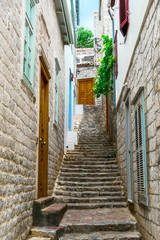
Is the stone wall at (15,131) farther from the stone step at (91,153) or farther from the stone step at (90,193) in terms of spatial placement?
the stone step at (91,153)

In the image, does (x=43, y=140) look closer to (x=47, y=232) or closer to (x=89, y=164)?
(x=47, y=232)

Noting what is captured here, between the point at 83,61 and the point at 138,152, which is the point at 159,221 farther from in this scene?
the point at 83,61

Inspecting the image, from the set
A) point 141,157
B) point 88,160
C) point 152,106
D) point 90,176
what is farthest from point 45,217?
point 88,160

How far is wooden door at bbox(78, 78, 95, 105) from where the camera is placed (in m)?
21.3

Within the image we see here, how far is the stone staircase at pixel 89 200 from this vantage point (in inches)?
180

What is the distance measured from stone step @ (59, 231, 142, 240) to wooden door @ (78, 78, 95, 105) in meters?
16.7

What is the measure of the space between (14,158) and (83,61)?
20.0 meters

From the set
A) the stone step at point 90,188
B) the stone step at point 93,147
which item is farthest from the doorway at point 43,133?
the stone step at point 93,147

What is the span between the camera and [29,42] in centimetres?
452

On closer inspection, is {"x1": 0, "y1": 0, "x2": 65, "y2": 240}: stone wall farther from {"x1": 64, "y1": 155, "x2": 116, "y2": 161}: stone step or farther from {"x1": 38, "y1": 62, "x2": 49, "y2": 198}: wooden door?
{"x1": 64, "y1": 155, "x2": 116, "y2": 161}: stone step

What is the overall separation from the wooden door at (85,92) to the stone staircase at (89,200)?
948cm

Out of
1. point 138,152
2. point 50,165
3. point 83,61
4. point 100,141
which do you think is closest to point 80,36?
point 83,61

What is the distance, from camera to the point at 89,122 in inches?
571

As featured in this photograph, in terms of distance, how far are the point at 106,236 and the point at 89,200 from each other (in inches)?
82.0
